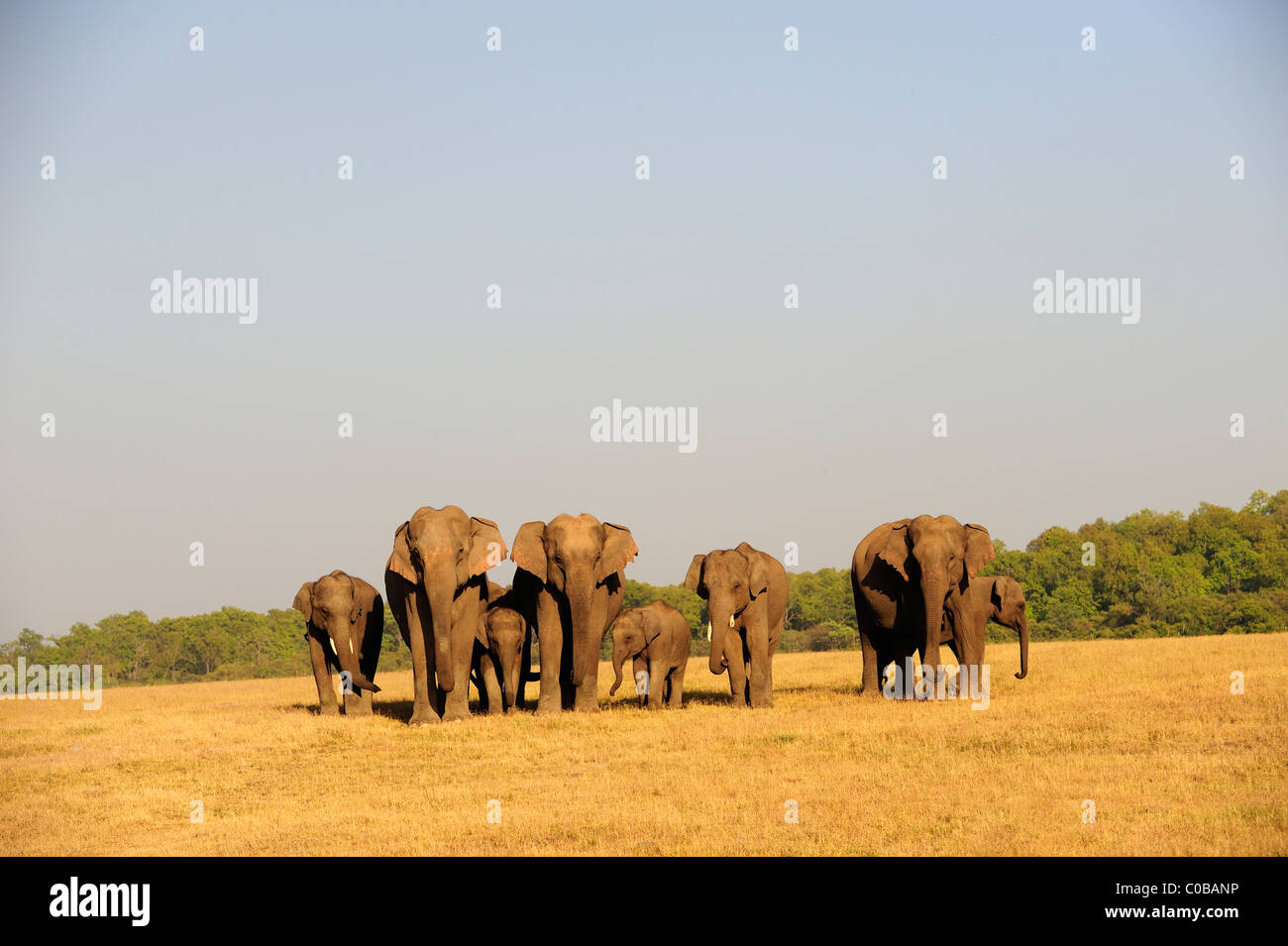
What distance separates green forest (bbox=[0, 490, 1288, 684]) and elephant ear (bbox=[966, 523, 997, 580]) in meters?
46.3

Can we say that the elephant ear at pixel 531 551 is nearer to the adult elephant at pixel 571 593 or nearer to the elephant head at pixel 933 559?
the adult elephant at pixel 571 593

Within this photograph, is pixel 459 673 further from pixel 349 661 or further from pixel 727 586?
pixel 727 586

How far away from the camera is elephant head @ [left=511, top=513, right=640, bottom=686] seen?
27.7m

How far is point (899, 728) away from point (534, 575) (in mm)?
8643

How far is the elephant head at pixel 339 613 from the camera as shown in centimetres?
2880

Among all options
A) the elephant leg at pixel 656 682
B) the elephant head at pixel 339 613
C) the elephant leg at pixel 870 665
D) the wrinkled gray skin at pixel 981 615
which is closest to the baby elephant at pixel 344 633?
the elephant head at pixel 339 613

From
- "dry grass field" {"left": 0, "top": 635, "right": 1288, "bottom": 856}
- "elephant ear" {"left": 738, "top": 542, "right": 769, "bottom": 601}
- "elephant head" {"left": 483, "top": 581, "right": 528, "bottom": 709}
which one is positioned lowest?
"dry grass field" {"left": 0, "top": 635, "right": 1288, "bottom": 856}

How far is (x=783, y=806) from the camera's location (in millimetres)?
17625

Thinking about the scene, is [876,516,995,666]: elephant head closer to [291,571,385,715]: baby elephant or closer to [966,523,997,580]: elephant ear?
[966,523,997,580]: elephant ear

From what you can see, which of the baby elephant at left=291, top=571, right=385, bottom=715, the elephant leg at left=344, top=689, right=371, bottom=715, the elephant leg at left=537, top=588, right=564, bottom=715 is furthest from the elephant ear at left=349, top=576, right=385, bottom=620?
the elephant leg at left=537, top=588, right=564, bottom=715

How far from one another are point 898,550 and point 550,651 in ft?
25.5
